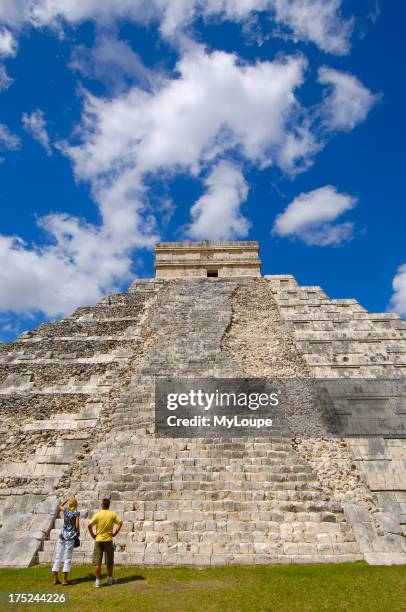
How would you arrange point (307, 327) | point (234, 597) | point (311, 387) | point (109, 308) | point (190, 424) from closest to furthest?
point (234, 597) < point (190, 424) < point (311, 387) < point (307, 327) < point (109, 308)

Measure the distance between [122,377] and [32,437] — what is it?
2.84m

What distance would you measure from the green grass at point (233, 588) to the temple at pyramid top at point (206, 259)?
53.0 ft

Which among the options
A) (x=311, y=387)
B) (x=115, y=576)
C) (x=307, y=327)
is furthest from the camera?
(x=307, y=327)

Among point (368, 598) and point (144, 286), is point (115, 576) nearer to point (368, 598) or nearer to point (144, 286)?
point (368, 598)

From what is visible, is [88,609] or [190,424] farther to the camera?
[190,424]

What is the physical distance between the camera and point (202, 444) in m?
9.65

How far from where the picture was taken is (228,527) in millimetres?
7652

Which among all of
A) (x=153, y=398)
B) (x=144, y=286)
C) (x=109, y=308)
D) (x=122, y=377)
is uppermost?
(x=144, y=286)

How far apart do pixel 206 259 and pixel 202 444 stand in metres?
13.6

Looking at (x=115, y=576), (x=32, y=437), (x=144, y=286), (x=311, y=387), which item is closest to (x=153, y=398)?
(x=32, y=437)
